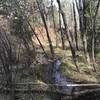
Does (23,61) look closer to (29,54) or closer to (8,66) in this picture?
(29,54)

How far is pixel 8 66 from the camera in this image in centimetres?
1090

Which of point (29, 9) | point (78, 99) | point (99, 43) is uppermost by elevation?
point (29, 9)

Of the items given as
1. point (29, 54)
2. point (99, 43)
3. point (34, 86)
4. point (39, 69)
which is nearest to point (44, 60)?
point (29, 54)

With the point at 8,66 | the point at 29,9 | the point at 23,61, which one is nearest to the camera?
the point at 8,66

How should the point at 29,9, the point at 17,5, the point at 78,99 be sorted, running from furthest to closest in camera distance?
the point at 29,9 < the point at 17,5 < the point at 78,99

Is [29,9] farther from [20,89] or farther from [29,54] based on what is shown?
[20,89]

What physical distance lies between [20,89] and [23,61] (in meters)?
Answer: 4.72

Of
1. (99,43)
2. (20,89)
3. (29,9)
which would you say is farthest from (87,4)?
(20,89)

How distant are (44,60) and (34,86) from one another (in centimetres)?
793

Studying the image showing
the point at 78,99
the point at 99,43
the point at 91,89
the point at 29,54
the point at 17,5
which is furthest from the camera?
the point at 99,43

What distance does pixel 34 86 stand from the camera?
10.2 metres

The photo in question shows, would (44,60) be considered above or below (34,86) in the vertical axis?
below

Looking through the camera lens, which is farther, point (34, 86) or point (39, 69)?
point (39, 69)

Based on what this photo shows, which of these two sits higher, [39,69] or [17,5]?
[17,5]
